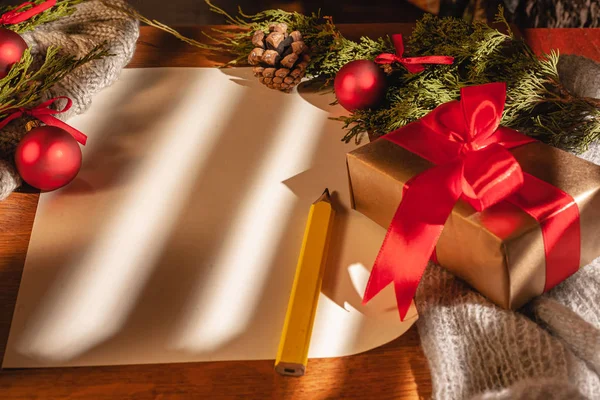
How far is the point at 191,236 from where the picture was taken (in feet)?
1.94

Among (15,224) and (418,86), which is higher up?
(418,86)

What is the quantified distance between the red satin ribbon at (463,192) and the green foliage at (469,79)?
0.11 metres

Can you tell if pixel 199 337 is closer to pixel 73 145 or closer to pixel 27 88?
pixel 73 145

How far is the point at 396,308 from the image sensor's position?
0.52 metres

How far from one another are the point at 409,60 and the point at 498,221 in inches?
11.5

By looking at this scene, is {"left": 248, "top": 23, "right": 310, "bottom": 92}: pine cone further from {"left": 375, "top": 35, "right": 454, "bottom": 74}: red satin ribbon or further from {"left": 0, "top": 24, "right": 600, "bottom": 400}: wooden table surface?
{"left": 0, "top": 24, "right": 600, "bottom": 400}: wooden table surface

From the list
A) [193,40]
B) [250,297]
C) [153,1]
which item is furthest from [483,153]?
[153,1]

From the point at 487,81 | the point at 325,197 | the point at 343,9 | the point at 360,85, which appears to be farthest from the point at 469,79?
the point at 343,9

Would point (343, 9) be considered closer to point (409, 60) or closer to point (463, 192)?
point (409, 60)

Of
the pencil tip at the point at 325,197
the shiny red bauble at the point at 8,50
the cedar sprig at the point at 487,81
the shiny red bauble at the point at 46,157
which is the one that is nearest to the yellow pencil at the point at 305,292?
the pencil tip at the point at 325,197

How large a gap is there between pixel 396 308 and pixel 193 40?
515mm

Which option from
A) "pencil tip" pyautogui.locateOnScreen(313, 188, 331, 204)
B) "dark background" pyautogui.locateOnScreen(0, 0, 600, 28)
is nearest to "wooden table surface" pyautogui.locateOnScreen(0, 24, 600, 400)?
"pencil tip" pyautogui.locateOnScreen(313, 188, 331, 204)

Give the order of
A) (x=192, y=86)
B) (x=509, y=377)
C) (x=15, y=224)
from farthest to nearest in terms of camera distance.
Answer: (x=192, y=86) → (x=15, y=224) → (x=509, y=377)

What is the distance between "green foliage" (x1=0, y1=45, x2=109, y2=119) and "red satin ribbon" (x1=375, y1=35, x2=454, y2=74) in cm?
35
